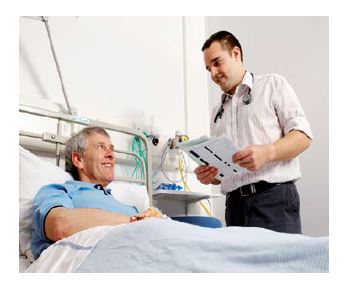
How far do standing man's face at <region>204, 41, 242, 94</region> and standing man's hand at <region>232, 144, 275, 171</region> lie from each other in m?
0.49

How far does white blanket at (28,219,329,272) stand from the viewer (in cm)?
79

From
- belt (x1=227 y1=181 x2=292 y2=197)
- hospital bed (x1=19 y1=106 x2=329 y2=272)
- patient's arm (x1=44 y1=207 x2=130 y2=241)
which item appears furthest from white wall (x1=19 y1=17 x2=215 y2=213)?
hospital bed (x1=19 y1=106 x2=329 y2=272)

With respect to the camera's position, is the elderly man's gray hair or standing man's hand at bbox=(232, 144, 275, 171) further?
the elderly man's gray hair

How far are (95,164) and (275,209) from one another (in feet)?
2.80

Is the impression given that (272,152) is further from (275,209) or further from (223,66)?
(223,66)

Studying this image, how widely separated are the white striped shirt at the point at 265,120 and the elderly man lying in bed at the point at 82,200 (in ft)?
1.84

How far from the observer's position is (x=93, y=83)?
2.51 metres

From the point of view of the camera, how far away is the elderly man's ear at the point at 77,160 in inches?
71.2

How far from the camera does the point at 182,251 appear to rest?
88 centimetres

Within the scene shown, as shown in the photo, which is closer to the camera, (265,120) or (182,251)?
(182,251)

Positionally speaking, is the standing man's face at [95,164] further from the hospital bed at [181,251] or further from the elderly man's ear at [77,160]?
the hospital bed at [181,251]

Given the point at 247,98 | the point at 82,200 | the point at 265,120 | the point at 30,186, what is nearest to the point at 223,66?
the point at 247,98

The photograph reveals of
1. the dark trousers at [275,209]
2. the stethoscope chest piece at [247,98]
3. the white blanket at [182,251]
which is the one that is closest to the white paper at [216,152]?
the dark trousers at [275,209]

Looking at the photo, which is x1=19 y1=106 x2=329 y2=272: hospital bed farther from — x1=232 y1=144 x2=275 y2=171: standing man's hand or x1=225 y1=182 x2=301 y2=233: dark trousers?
x1=225 y1=182 x2=301 y2=233: dark trousers
